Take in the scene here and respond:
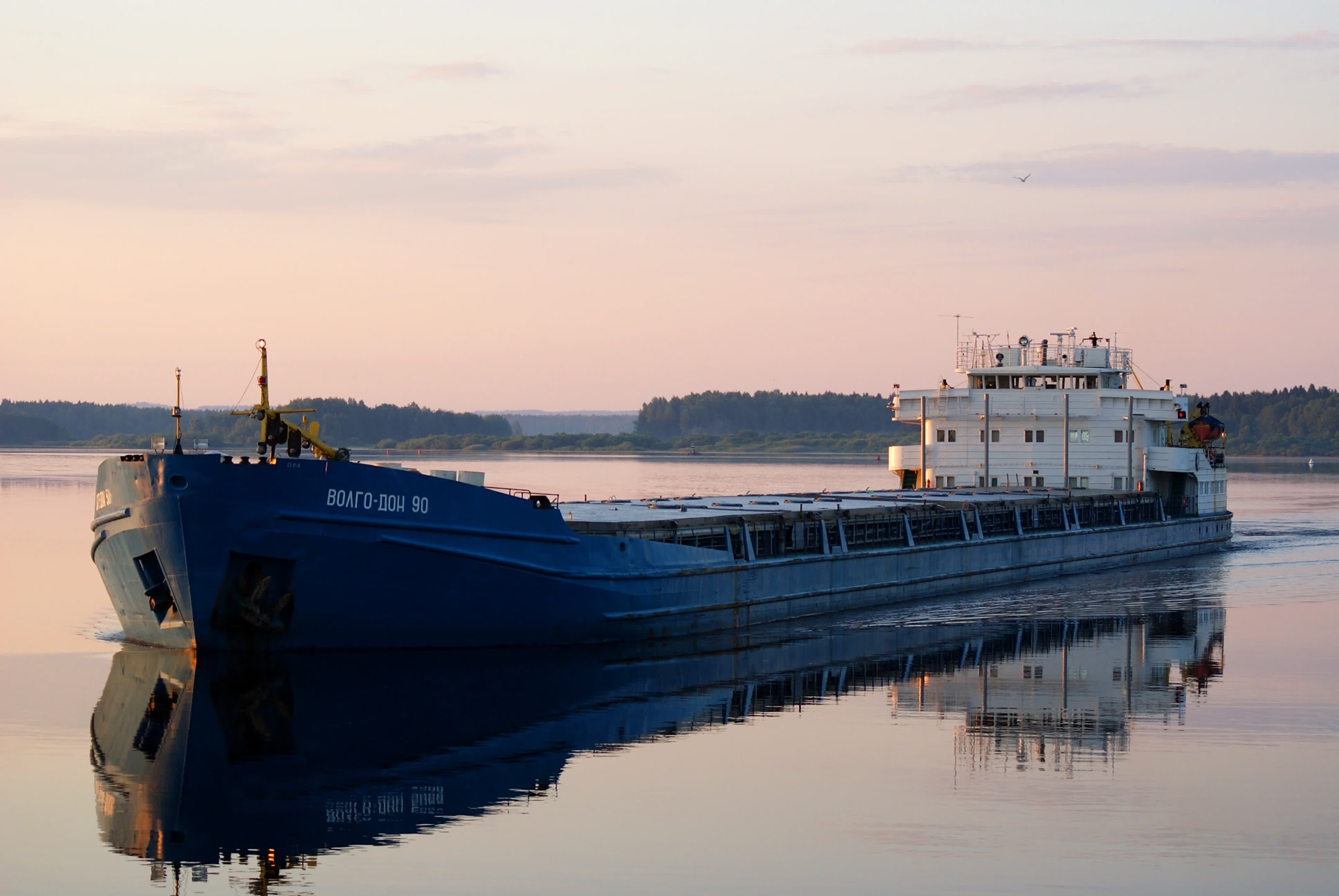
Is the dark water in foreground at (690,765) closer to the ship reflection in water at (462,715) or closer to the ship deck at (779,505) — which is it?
the ship reflection in water at (462,715)

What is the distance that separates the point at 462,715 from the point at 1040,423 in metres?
30.0

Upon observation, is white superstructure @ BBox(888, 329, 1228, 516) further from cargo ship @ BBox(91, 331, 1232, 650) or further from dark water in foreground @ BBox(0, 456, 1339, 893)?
dark water in foreground @ BBox(0, 456, 1339, 893)

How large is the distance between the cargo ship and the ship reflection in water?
684mm

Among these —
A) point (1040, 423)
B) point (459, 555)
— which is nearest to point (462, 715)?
point (459, 555)

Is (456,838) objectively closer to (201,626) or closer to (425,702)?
(425,702)

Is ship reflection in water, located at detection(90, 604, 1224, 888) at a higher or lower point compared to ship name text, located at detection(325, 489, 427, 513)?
lower

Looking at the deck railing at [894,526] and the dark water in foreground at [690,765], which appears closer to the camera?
the dark water in foreground at [690,765]

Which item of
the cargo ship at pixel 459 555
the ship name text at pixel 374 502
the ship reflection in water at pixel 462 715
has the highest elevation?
the ship name text at pixel 374 502

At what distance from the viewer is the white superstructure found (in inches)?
1781

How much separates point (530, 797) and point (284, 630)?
7.88 metres

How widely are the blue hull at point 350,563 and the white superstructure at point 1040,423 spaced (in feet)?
71.6

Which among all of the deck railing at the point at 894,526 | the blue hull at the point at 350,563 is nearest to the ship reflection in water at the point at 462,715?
the blue hull at the point at 350,563

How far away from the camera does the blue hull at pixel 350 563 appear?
21438mm

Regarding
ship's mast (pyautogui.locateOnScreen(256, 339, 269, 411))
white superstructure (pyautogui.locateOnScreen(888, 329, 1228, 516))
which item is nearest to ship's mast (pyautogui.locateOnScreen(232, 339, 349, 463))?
ship's mast (pyautogui.locateOnScreen(256, 339, 269, 411))
